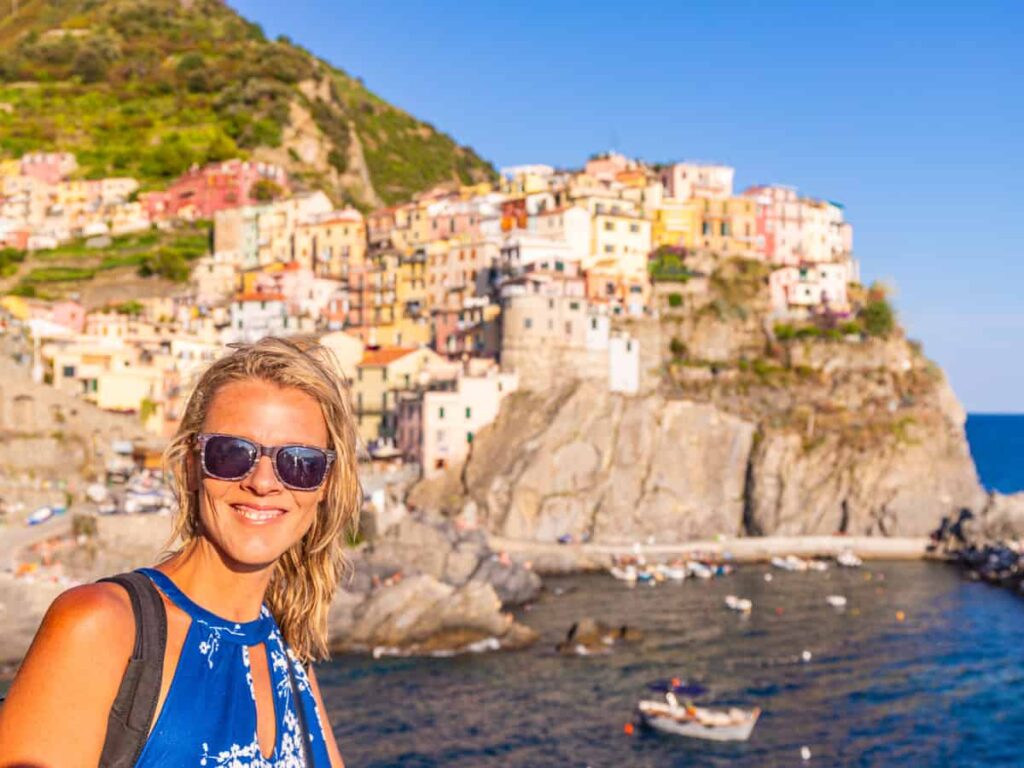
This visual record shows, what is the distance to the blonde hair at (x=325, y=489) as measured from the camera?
3.05 m

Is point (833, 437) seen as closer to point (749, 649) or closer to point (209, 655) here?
point (749, 649)

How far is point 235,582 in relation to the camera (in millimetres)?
3021

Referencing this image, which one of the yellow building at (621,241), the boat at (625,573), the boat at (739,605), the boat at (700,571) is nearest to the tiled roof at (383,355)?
the yellow building at (621,241)

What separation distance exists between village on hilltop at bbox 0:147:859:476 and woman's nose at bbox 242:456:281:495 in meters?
53.1

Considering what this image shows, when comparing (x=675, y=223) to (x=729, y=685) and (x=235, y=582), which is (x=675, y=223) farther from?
(x=235, y=582)

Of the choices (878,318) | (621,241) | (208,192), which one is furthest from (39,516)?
(878,318)

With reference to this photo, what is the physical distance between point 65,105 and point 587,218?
191 ft

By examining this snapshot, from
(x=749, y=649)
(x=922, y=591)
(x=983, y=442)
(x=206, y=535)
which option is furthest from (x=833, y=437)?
(x=983, y=442)

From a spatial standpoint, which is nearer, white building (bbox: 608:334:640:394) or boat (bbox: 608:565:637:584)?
boat (bbox: 608:565:637:584)

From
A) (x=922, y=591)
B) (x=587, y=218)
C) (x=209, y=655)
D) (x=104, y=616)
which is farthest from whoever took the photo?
(x=587, y=218)

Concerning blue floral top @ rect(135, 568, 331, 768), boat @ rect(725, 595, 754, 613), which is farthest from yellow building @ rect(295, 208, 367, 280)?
blue floral top @ rect(135, 568, 331, 768)

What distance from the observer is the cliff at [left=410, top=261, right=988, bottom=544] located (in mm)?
57219

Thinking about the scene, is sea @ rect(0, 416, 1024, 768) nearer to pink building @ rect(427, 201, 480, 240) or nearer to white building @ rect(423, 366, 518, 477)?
white building @ rect(423, 366, 518, 477)

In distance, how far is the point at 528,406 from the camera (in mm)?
59562
